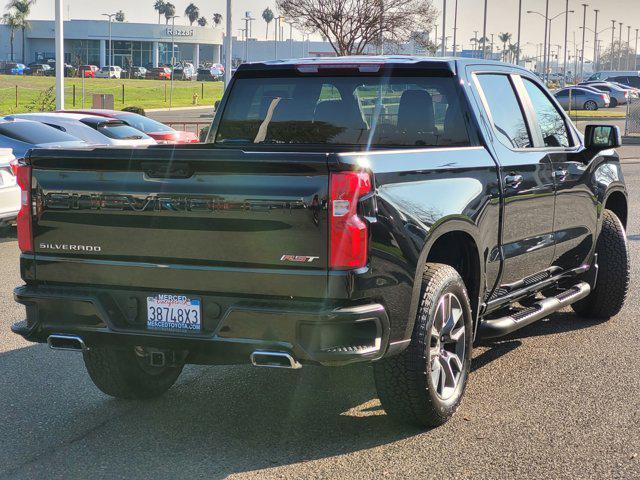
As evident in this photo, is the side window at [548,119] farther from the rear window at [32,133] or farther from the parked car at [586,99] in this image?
the parked car at [586,99]

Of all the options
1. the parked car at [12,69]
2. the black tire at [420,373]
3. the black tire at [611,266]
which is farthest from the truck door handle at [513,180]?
the parked car at [12,69]

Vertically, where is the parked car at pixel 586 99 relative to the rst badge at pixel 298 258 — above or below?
above

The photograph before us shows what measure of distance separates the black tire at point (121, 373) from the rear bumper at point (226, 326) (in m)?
0.67

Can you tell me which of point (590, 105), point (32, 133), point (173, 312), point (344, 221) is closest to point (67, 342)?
point (173, 312)

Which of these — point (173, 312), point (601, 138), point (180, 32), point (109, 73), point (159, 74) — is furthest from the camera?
point (180, 32)

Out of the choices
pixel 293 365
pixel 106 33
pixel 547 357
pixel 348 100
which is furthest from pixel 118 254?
pixel 106 33

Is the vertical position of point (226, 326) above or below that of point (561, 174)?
below

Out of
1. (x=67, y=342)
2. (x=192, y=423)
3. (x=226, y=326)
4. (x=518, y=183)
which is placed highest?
(x=518, y=183)

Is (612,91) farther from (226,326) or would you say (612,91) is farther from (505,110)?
(226,326)

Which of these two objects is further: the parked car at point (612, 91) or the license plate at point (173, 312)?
the parked car at point (612, 91)

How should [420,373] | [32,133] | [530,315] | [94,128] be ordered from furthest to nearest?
1. [94,128]
2. [32,133]
3. [530,315]
4. [420,373]

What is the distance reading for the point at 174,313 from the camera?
4801 millimetres

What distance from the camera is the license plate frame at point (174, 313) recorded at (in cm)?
475

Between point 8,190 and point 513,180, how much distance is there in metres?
7.70
